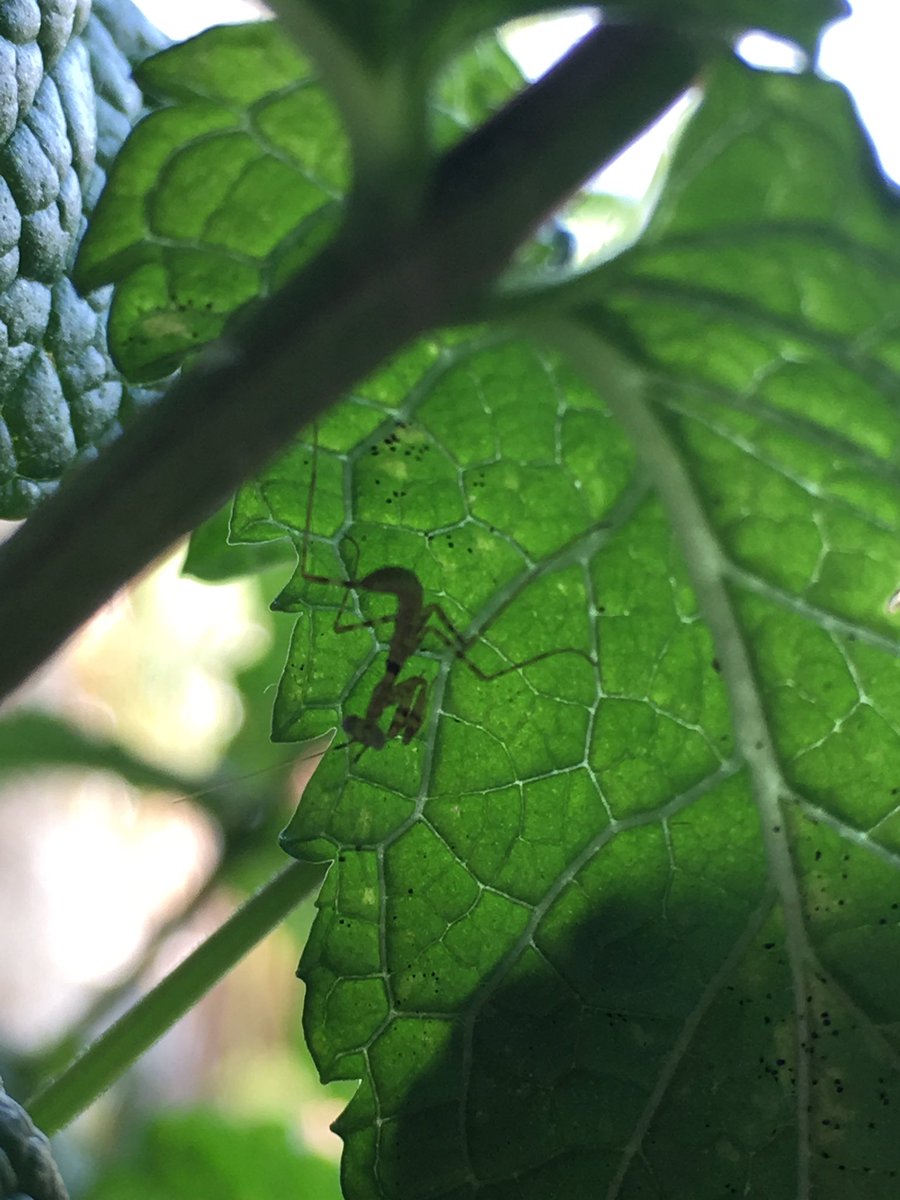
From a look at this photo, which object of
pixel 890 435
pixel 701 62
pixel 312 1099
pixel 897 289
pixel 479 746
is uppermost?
pixel 701 62

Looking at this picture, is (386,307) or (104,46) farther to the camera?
(104,46)

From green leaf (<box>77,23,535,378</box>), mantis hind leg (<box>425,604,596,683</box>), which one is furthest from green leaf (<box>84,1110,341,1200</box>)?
green leaf (<box>77,23,535,378</box>)

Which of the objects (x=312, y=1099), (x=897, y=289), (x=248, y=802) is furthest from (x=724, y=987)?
(x=312, y=1099)

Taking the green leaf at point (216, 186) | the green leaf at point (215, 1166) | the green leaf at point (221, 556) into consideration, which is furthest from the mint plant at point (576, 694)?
the green leaf at point (215, 1166)

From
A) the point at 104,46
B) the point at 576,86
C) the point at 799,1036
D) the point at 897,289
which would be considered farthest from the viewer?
the point at 104,46

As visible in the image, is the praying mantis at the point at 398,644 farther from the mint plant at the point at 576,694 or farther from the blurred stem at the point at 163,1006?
the blurred stem at the point at 163,1006

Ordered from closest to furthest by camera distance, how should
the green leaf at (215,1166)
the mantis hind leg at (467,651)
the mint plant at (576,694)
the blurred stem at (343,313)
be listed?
1. the blurred stem at (343,313)
2. the mint plant at (576,694)
3. the mantis hind leg at (467,651)
4. the green leaf at (215,1166)

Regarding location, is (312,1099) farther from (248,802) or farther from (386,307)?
(386,307)
